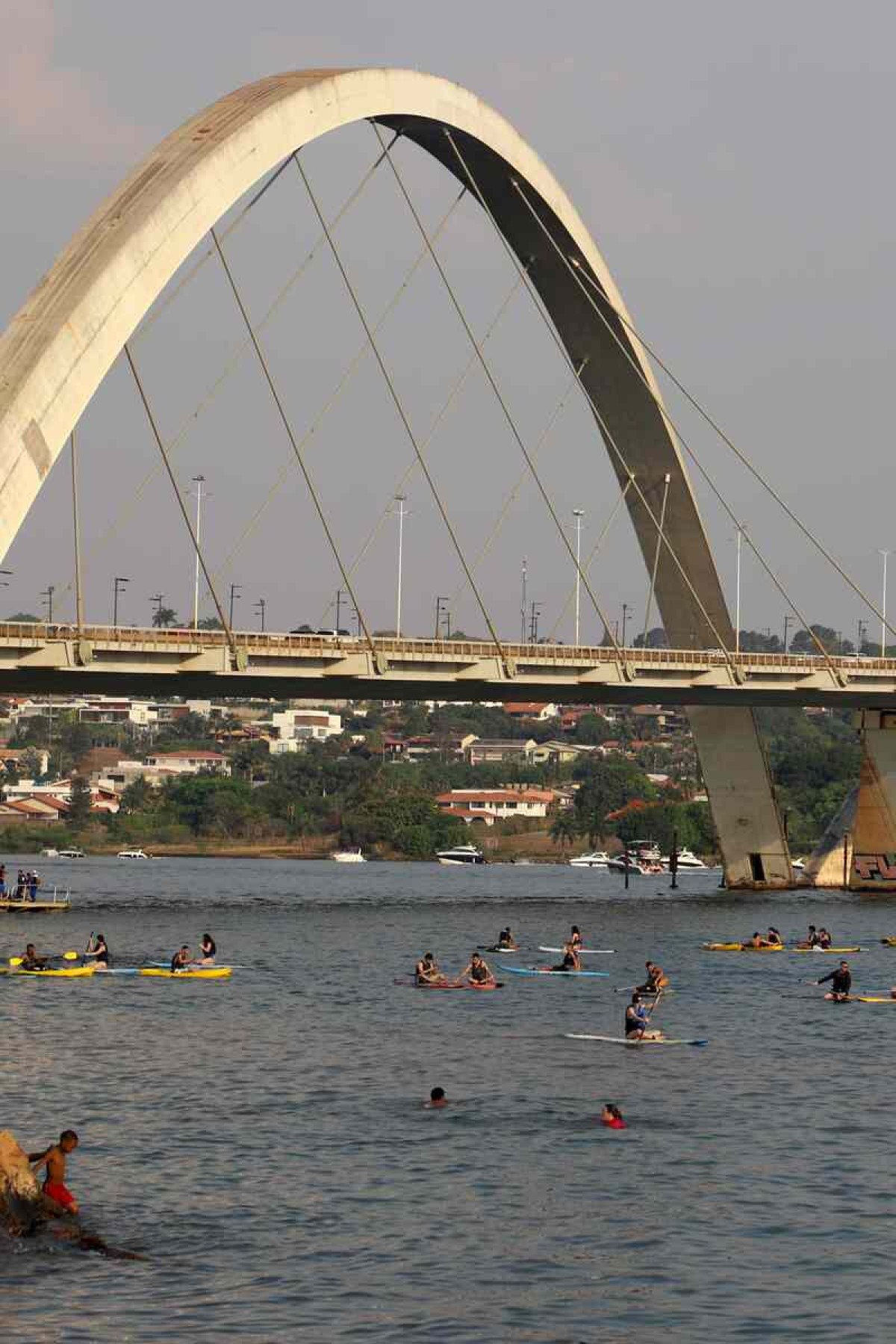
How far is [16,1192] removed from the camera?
101 ft

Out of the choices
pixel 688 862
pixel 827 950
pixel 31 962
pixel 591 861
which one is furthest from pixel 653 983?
pixel 591 861

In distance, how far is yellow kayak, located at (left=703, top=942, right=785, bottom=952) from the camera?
7644 centimetres

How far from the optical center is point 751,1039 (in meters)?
54.4

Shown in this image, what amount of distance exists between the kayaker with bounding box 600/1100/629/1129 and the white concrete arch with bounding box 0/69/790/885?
23.6m

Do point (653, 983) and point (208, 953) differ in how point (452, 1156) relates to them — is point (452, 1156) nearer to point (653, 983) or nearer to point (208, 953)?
point (653, 983)

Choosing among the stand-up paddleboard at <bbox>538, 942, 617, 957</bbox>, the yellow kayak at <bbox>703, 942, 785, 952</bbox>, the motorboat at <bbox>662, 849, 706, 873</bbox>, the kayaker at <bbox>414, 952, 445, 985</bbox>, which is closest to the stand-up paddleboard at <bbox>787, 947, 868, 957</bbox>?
the yellow kayak at <bbox>703, 942, 785, 952</bbox>

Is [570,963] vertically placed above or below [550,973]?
above

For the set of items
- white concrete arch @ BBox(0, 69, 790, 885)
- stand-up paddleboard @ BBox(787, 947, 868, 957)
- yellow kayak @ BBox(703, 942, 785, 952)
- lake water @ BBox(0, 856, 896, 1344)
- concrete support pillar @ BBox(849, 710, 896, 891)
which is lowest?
lake water @ BBox(0, 856, 896, 1344)

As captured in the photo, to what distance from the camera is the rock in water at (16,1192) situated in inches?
1201

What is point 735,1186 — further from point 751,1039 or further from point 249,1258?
point 751,1039

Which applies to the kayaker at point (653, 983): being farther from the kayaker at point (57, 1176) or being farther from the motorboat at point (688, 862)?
the motorboat at point (688, 862)

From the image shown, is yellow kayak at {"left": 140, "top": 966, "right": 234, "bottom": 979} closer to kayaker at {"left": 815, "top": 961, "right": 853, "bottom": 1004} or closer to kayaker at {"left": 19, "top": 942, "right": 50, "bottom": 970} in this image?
kayaker at {"left": 19, "top": 942, "right": 50, "bottom": 970}

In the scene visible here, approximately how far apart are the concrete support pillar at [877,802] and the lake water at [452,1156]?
3728 cm

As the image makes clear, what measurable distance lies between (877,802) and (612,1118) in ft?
234
